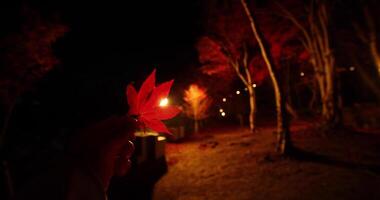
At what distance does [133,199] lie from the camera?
7.38m

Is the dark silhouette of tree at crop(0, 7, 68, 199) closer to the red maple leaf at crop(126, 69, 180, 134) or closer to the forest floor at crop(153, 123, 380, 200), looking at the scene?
the forest floor at crop(153, 123, 380, 200)

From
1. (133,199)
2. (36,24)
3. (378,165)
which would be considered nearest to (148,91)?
(133,199)

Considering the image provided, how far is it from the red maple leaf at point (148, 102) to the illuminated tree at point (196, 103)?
65.9 ft

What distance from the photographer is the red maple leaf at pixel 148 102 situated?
4.91ft

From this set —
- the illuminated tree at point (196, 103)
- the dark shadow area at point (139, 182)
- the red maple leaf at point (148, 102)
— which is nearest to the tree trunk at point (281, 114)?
the dark shadow area at point (139, 182)

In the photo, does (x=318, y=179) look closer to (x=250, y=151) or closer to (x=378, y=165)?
(x=378, y=165)

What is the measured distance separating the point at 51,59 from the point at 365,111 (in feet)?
53.6

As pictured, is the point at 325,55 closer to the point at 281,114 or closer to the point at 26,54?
the point at 281,114

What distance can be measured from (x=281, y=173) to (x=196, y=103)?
14217 mm

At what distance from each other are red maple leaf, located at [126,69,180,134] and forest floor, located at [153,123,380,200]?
18.8ft

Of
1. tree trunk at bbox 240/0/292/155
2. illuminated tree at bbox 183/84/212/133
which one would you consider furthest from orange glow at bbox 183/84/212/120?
tree trunk at bbox 240/0/292/155

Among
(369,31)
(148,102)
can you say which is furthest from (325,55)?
(148,102)

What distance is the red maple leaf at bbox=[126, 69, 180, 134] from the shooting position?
4.91 feet

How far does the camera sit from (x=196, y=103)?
22.2m
